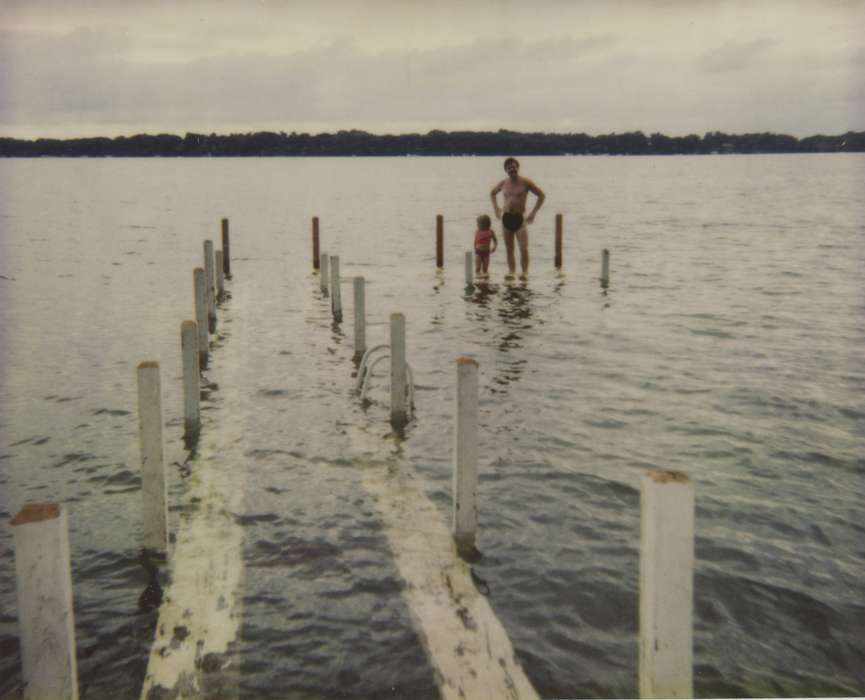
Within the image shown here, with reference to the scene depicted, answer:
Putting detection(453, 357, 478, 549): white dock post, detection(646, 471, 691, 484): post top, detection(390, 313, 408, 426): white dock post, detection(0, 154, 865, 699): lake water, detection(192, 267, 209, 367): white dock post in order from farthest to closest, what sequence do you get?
detection(192, 267, 209, 367): white dock post → detection(390, 313, 408, 426): white dock post → detection(453, 357, 478, 549): white dock post → detection(0, 154, 865, 699): lake water → detection(646, 471, 691, 484): post top

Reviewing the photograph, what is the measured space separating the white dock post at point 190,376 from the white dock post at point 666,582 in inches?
224

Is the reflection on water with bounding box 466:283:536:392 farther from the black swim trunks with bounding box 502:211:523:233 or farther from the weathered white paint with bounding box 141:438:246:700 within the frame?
the weathered white paint with bounding box 141:438:246:700

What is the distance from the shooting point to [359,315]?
13422 mm

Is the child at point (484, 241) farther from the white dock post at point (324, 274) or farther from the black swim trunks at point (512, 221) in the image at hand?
the white dock post at point (324, 274)

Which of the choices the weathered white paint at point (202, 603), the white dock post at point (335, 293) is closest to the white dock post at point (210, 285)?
the white dock post at point (335, 293)

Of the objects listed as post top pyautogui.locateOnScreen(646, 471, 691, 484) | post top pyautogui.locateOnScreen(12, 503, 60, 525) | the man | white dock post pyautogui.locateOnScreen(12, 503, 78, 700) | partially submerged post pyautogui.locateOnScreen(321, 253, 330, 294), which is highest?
the man

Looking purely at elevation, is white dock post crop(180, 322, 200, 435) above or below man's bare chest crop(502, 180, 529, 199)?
below

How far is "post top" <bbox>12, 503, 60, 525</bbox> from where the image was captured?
3708mm

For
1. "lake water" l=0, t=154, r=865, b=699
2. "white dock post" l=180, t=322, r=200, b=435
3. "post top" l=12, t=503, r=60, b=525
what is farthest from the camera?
"white dock post" l=180, t=322, r=200, b=435

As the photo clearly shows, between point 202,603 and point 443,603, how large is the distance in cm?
159

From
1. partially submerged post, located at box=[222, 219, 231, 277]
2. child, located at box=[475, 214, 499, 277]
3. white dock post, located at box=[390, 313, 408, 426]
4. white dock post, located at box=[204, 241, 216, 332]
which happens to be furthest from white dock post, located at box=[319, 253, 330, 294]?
white dock post, located at box=[390, 313, 408, 426]

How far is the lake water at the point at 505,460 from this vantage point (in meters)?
5.60

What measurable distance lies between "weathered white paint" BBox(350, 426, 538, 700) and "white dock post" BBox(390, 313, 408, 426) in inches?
68.0

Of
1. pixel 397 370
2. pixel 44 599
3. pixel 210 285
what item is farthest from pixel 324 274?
pixel 44 599
